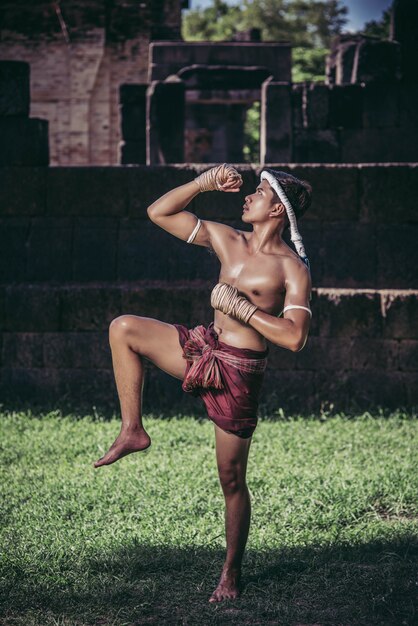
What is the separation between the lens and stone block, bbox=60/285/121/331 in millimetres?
8438

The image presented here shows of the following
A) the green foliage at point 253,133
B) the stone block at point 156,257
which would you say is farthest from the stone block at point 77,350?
the green foliage at point 253,133

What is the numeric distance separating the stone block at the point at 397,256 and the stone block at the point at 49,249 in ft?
10.0

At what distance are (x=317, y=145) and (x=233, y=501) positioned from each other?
7131 millimetres

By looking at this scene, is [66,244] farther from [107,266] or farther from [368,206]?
[368,206]

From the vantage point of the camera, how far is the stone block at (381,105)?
1047cm

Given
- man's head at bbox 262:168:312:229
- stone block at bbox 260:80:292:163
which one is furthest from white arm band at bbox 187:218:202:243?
stone block at bbox 260:80:292:163

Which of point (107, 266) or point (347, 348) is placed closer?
point (347, 348)

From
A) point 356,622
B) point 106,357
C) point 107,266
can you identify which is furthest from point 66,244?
point 356,622

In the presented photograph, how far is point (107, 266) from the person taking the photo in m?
9.09

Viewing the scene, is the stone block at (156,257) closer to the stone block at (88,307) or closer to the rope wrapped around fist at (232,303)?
the stone block at (88,307)

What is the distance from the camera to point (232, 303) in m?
4.05

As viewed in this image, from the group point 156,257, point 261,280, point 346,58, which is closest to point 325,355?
point 156,257

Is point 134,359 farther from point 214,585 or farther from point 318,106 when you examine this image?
point 318,106

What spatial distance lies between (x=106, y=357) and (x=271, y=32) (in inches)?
1431
